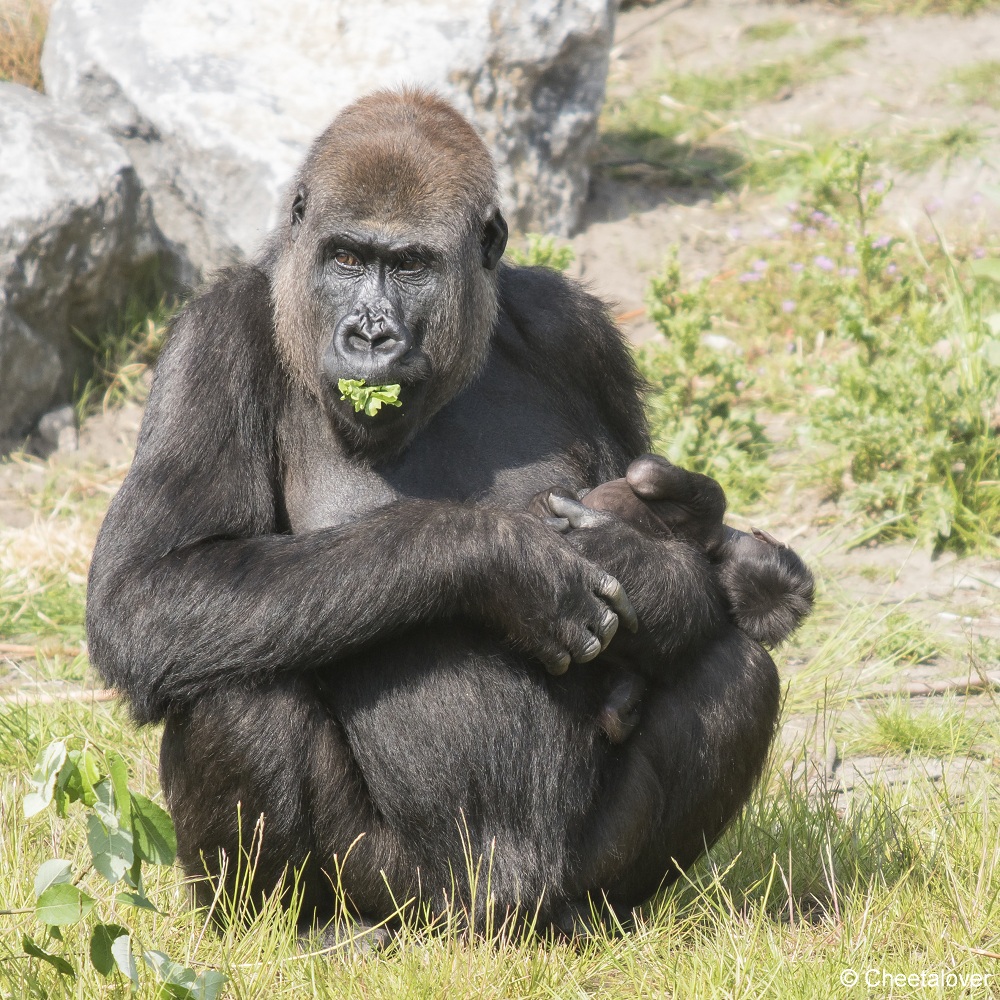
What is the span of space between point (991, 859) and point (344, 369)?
2320 millimetres

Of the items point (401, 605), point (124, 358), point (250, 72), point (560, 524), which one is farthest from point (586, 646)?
point (250, 72)

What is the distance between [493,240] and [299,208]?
0.61 meters

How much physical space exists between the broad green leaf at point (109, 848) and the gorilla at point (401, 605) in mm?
715

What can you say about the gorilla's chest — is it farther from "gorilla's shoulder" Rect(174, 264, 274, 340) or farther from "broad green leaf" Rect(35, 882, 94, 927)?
"broad green leaf" Rect(35, 882, 94, 927)

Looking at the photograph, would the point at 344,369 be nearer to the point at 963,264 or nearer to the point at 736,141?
the point at 963,264

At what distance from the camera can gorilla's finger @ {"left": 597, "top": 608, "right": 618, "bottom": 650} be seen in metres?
3.74

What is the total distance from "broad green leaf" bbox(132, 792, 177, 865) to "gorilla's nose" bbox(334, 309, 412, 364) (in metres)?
1.40

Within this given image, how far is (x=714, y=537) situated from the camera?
4.29m

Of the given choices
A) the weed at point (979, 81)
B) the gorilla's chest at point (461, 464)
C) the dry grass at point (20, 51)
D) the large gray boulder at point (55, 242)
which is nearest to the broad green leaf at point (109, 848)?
the gorilla's chest at point (461, 464)

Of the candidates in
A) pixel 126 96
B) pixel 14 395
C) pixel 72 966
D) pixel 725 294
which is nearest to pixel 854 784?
pixel 72 966

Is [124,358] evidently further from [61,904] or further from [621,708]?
→ [61,904]

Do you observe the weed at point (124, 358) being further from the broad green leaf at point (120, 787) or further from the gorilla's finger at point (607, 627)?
the broad green leaf at point (120, 787)

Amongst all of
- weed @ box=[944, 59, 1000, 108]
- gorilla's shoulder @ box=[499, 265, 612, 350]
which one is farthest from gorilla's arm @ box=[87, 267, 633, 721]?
weed @ box=[944, 59, 1000, 108]

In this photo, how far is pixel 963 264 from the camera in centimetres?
904
